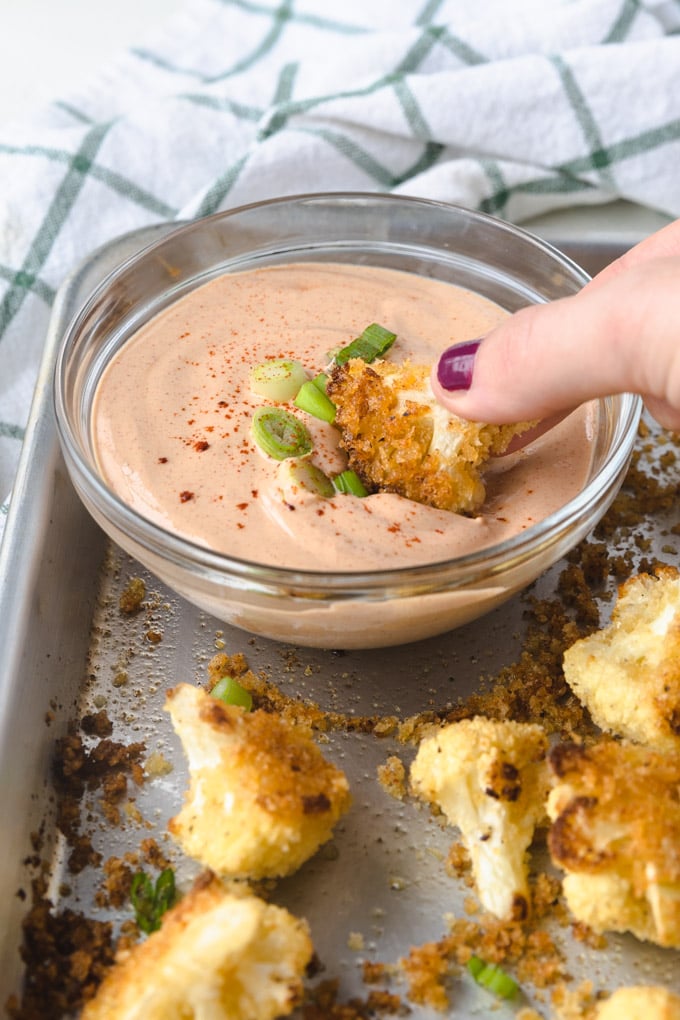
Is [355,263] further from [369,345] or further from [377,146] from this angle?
[377,146]

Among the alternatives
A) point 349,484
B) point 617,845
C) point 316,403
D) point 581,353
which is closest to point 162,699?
point 349,484

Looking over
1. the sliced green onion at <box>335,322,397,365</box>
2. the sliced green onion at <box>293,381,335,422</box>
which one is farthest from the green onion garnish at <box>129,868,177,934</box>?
the sliced green onion at <box>335,322,397,365</box>

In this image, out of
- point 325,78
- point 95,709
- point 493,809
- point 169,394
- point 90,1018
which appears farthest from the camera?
point 325,78

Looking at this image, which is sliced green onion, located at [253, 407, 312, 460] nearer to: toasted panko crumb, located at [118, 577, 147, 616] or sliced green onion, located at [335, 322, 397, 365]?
sliced green onion, located at [335, 322, 397, 365]

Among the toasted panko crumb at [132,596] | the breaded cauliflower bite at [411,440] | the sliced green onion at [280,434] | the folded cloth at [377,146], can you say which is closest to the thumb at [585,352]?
the breaded cauliflower bite at [411,440]

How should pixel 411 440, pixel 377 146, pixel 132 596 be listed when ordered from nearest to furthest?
pixel 411 440 < pixel 132 596 < pixel 377 146

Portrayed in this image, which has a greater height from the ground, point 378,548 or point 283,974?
point 378,548

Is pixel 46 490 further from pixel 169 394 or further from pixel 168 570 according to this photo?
pixel 168 570

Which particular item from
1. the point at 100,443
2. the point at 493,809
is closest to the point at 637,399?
the point at 493,809
